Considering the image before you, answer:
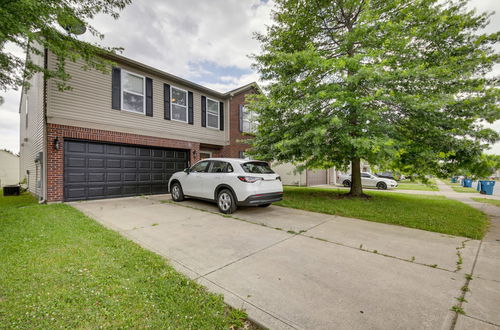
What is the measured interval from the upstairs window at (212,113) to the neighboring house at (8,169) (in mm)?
18311

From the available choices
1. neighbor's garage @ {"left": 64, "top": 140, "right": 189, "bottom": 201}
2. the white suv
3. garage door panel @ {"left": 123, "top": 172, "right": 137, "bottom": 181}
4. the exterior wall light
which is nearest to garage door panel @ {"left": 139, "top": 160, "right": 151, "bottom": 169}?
neighbor's garage @ {"left": 64, "top": 140, "right": 189, "bottom": 201}

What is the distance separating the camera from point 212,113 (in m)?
11.9

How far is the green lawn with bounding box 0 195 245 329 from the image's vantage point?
180 centimetres

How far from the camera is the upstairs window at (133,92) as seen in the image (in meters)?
8.62

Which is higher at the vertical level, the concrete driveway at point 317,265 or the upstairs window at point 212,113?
the upstairs window at point 212,113

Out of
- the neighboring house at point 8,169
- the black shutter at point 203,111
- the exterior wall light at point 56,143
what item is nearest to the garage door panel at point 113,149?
the exterior wall light at point 56,143

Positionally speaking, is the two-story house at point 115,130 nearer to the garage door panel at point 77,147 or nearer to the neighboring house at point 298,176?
the garage door panel at point 77,147

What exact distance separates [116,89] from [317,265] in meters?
9.28


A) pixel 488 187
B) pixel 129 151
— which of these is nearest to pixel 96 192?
pixel 129 151

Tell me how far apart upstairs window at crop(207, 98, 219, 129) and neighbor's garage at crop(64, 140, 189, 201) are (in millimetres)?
2706

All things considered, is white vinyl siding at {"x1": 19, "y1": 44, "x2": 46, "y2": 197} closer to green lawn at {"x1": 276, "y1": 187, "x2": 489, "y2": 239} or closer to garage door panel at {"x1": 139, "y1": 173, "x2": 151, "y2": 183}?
garage door panel at {"x1": 139, "y1": 173, "x2": 151, "y2": 183}

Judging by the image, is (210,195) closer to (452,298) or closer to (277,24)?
(452,298)

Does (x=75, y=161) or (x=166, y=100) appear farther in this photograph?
(x=166, y=100)

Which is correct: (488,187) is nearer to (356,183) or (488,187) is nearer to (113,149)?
(356,183)
